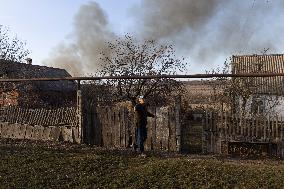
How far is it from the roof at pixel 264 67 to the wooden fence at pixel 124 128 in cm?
2043

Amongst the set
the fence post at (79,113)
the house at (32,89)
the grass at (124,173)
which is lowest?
the grass at (124,173)

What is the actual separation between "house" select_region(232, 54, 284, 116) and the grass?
2151 centimetres

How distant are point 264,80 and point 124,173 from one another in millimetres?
28485

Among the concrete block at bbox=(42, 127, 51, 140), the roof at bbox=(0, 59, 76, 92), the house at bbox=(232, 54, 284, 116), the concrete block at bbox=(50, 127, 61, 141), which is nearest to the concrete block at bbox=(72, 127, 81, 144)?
the concrete block at bbox=(50, 127, 61, 141)

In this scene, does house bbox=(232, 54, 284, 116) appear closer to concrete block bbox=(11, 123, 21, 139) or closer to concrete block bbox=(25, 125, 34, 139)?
concrete block bbox=(25, 125, 34, 139)

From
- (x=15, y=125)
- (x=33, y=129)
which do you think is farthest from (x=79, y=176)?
(x=15, y=125)

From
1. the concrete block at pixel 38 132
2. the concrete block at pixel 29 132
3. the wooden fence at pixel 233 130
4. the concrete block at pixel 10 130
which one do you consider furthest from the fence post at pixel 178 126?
the concrete block at pixel 10 130

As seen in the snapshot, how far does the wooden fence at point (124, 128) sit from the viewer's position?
13422 millimetres

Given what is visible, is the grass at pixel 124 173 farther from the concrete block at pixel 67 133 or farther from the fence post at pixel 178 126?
the concrete block at pixel 67 133

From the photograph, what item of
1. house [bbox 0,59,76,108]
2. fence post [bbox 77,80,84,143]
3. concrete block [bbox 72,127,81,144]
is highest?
house [bbox 0,59,76,108]

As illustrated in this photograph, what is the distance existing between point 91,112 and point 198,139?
5.34m

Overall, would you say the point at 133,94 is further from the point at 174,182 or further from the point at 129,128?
the point at 174,182

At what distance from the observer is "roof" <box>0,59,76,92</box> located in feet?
109

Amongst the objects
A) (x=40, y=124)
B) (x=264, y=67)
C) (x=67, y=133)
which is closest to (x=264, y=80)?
(x=264, y=67)
